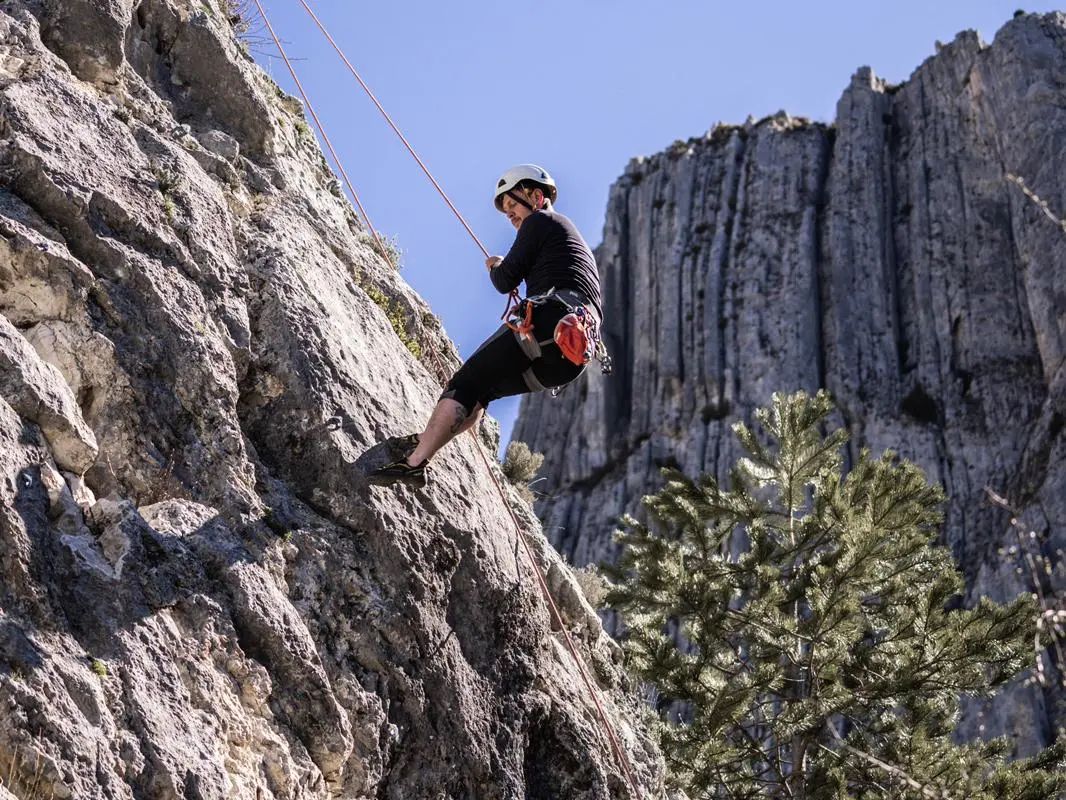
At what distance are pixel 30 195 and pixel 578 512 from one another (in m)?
39.7

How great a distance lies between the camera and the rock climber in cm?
766

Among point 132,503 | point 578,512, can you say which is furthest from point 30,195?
point 578,512

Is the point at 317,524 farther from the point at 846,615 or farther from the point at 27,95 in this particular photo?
the point at 846,615

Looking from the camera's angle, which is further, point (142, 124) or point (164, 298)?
point (142, 124)

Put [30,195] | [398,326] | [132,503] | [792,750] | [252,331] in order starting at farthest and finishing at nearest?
[792,750] < [398,326] < [252,331] < [30,195] < [132,503]

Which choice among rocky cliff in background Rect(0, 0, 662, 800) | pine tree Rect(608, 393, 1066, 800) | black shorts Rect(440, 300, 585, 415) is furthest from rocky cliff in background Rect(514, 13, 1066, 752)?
black shorts Rect(440, 300, 585, 415)

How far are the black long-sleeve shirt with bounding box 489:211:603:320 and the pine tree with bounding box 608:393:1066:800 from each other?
5.34m

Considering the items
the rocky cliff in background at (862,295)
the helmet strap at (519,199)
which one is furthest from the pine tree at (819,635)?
the rocky cliff in background at (862,295)

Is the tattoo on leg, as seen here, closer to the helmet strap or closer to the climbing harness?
the climbing harness

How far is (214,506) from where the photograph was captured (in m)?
6.92

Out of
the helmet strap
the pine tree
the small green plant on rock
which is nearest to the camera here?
the helmet strap

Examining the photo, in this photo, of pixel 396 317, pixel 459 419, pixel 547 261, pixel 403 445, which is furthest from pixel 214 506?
pixel 396 317

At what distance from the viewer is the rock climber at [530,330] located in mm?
7660

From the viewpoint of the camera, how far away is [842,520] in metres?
13.2
